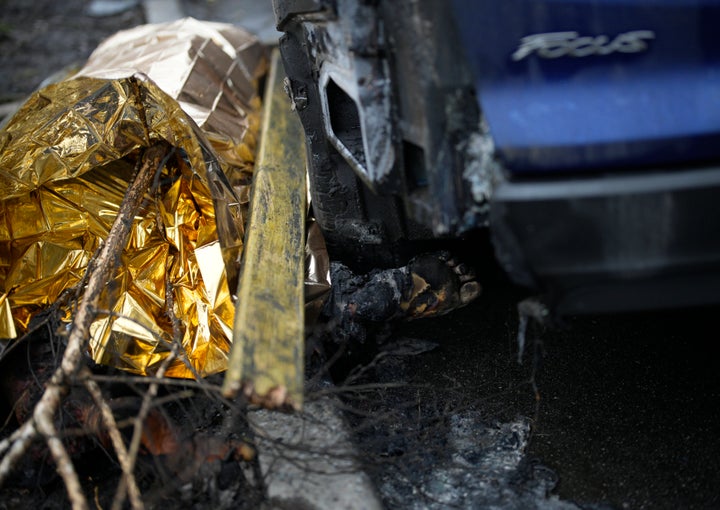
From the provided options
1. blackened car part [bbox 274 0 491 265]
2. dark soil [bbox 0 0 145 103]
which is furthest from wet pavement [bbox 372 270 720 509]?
dark soil [bbox 0 0 145 103]

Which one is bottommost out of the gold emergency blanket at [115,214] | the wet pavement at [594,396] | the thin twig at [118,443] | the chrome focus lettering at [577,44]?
the wet pavement at [594,396]

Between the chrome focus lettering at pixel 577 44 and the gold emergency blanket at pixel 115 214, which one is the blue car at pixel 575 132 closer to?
the chrome focus lettering at pixel 577 44

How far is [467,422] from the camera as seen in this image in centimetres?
207

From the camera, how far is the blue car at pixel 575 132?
1419 millimetres

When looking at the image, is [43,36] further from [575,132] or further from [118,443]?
[575,132]

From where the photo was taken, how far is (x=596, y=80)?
1.47 meters

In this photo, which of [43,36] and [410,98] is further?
[43,36]

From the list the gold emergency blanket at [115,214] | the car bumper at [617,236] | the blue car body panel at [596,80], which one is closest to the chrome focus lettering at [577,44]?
the blue car body panel at [596,80]

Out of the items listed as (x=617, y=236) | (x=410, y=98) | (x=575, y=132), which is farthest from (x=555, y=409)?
(x=410, y=98)

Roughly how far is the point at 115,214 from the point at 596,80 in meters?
1.85

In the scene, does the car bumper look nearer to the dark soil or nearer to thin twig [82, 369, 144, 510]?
thin twig [82, 369, 144, 510]

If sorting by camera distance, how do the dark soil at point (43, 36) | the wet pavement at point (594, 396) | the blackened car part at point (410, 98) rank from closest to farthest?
1. the blackened car part at point (410, 98)
2. the wet pavement at point (594, 396)
3. the dark soil at point (43, 36)

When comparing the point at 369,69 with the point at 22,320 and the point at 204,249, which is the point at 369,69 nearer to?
the point at 204,249

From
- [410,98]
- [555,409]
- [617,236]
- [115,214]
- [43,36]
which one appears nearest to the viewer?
[617,236]
